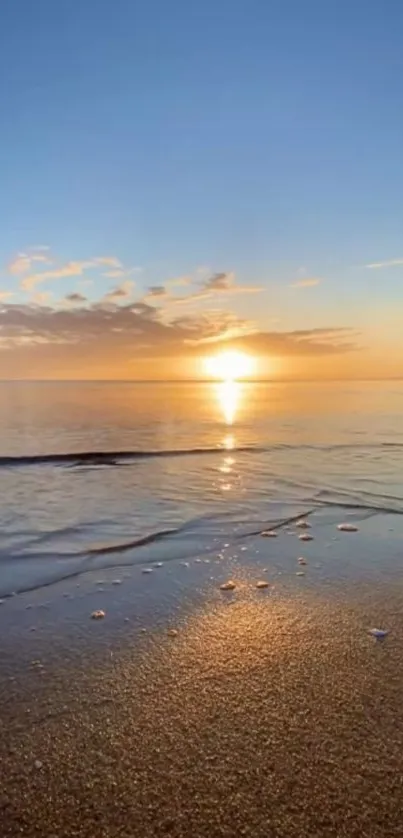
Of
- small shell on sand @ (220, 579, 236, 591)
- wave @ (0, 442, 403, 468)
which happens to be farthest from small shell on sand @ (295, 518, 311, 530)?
wave @ (0, 442, 403, 468)

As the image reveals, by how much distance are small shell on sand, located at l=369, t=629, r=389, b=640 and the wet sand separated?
0.05 meters

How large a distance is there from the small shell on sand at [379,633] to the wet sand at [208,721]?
5 cm

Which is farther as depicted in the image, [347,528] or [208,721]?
[347,528]

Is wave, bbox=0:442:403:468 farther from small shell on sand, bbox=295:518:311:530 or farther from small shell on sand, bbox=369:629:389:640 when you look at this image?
small shell on sand, bbox=369:629:389:640

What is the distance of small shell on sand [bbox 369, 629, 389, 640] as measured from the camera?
4.36m

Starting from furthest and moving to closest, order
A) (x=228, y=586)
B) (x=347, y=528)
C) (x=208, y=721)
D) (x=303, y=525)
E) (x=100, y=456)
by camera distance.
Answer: (x=100, y=456), (x=303, y=525), (x=347, y=528), (x=228, y=586), (x=208, y=721)

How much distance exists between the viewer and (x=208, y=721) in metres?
3.21

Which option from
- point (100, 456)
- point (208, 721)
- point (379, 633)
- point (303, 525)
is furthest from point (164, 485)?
point (208, 721)

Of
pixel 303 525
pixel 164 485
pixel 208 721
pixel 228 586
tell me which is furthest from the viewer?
pixel 164 485

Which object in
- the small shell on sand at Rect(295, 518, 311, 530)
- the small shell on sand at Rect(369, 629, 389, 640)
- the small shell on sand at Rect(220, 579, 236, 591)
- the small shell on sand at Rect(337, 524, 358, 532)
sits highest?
the small shell on sand at Rect(337, 524, 358, 532)

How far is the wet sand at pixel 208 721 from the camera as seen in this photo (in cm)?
252

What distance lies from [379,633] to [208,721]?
1828 mm

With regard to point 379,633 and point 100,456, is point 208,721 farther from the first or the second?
point 100,456

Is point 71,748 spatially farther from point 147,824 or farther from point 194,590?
point 194,590
